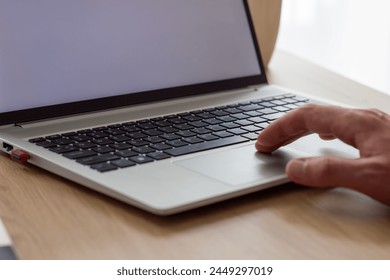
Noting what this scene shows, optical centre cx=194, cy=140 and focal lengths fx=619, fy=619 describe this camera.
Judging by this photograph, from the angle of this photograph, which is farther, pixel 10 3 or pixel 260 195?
pixel 10 3

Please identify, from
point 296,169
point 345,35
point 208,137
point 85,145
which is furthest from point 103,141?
point 345,35

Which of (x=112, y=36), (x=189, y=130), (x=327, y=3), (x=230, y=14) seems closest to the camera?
(x=189, y=130)

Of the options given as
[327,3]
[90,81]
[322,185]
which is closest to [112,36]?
[90,81]

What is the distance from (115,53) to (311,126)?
0.35m

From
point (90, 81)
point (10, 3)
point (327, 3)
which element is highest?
point (10, 3)

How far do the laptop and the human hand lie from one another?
0.09 ft

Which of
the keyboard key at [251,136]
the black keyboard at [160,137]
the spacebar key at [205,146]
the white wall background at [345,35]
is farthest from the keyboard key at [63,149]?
the white wall background at [345,35]

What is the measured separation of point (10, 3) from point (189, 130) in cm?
29

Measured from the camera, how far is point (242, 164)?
692 millimetres

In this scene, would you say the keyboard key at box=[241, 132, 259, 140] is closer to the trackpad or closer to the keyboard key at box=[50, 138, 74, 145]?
the trackpad

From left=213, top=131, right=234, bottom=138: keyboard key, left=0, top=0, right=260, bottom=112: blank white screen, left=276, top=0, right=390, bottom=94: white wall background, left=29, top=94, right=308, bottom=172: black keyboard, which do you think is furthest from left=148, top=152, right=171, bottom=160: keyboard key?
left=276, top=0, right=390, bottom=94: white wall background
